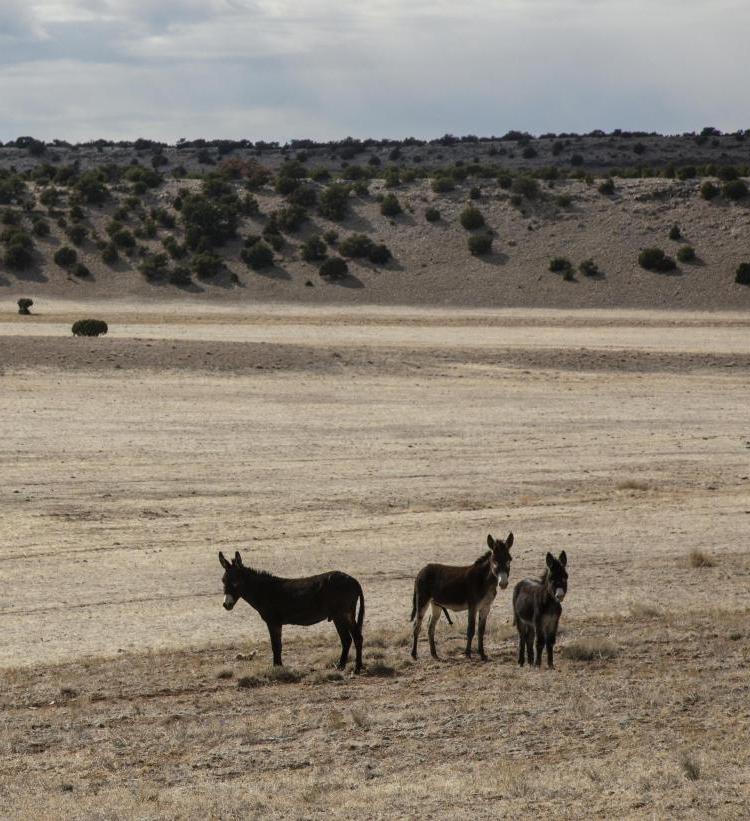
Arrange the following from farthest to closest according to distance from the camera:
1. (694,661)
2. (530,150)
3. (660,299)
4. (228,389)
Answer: (530,150), (660,299), (228,389), (694,661)

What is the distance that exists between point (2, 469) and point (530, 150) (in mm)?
109137

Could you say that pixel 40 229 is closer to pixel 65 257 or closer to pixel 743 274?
pixel 65 257

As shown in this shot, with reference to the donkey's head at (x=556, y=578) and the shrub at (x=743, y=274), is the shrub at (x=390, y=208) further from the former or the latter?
the donkey's head at (x=556, y=578)

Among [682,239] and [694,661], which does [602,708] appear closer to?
[694,661]

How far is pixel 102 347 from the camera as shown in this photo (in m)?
43.8

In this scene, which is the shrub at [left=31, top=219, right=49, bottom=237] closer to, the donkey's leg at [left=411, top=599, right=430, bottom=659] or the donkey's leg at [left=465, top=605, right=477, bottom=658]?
the donkey's leg at [left=411, top=599, right=430, bottom=659]

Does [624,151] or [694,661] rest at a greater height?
[624,151]

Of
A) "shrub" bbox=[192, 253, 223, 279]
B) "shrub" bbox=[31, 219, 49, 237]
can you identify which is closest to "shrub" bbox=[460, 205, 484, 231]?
"shrub" bbox=[192, 253, 223, 279]

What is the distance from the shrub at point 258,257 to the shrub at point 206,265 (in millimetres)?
1559

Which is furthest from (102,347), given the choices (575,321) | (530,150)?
(530,150)

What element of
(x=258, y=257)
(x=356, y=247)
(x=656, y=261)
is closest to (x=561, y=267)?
(x=656, y=261)

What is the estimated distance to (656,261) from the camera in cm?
7694

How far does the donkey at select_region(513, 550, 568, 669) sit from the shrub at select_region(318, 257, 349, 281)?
6415 cm

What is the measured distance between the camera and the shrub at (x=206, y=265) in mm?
78250
